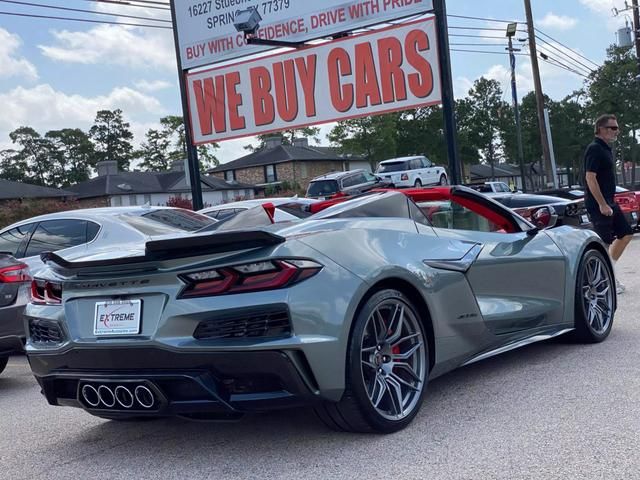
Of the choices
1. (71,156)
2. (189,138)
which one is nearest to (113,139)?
(71,156)

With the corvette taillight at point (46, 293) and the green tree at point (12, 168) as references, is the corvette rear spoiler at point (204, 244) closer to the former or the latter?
the corvette taillight at point (46, 293)

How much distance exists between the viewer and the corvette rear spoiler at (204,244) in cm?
379

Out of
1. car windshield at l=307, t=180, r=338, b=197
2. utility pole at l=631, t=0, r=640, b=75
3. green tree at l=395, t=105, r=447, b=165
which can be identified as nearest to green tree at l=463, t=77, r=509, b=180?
green tree at l=395, t=105, r=447, b=165

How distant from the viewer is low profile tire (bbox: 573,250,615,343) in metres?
6.10

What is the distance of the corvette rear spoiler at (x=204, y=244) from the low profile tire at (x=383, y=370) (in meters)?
0.65

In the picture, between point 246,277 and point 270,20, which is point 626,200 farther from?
point 246,277

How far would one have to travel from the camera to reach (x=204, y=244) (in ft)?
12.6

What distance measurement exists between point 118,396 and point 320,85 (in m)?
12.6

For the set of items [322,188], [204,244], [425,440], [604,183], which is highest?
[322,188]

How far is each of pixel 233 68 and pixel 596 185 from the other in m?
10.3

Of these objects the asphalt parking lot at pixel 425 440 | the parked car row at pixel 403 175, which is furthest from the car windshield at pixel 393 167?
the asphalt parking lot at pixel 425 440

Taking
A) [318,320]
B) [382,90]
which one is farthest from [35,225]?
[382,90]

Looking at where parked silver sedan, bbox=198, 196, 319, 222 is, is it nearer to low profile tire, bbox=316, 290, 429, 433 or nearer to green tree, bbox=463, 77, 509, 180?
low profile tire, bbox=316, 290, 429, 433

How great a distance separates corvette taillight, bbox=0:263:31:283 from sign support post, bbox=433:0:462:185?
827 centimetres
